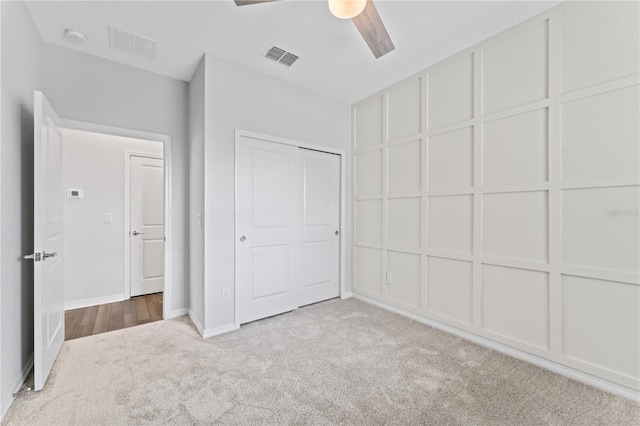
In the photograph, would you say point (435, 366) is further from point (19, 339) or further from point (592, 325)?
point (19, 339)

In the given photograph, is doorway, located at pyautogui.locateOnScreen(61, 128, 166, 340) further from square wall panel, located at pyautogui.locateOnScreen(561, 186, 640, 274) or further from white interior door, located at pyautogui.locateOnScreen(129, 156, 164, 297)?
square wall panel, located at pyautogui.locateOnScreen(561, 186, 640, 274)

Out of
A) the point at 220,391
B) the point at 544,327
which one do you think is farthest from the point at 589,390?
the point at 220,391

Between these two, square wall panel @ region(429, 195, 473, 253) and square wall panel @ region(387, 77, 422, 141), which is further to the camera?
square wall panel @ region(387, 77, 422, 141)

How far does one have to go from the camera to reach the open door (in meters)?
1.74

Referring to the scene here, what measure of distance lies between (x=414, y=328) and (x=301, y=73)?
2.97 metres

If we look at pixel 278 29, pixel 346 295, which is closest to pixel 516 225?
pixel 346 295

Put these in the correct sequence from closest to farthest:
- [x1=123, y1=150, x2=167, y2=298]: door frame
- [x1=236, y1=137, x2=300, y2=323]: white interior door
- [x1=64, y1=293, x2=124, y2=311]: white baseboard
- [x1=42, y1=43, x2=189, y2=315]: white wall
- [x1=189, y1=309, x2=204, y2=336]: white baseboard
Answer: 1. [x1=42, y1=43, x2=189, y2=315]: white wall
2. [x1=189, y1=309, x2=204, y2=336]: white baseboard
3. [x1=236, y1=137, x2=300, y2=323]: white interior door
4. [x1=64, y1=293, x2=124, y2=311]: white baseboard
5. [x1=123, y1=150, x2=167, y2=298]: door frame

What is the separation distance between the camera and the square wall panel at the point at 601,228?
5.65 feet

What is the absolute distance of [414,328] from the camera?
274 centimetres

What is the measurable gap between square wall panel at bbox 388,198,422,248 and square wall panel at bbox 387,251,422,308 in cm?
15

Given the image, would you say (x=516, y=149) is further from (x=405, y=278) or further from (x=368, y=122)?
(x=368, y=122)

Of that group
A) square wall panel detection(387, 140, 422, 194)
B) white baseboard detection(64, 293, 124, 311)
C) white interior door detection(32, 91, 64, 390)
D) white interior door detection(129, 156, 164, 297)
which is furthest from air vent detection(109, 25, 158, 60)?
white baseboard detection(64, 293, 124, 311)

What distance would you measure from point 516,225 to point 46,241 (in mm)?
3553

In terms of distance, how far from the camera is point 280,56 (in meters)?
2.65
